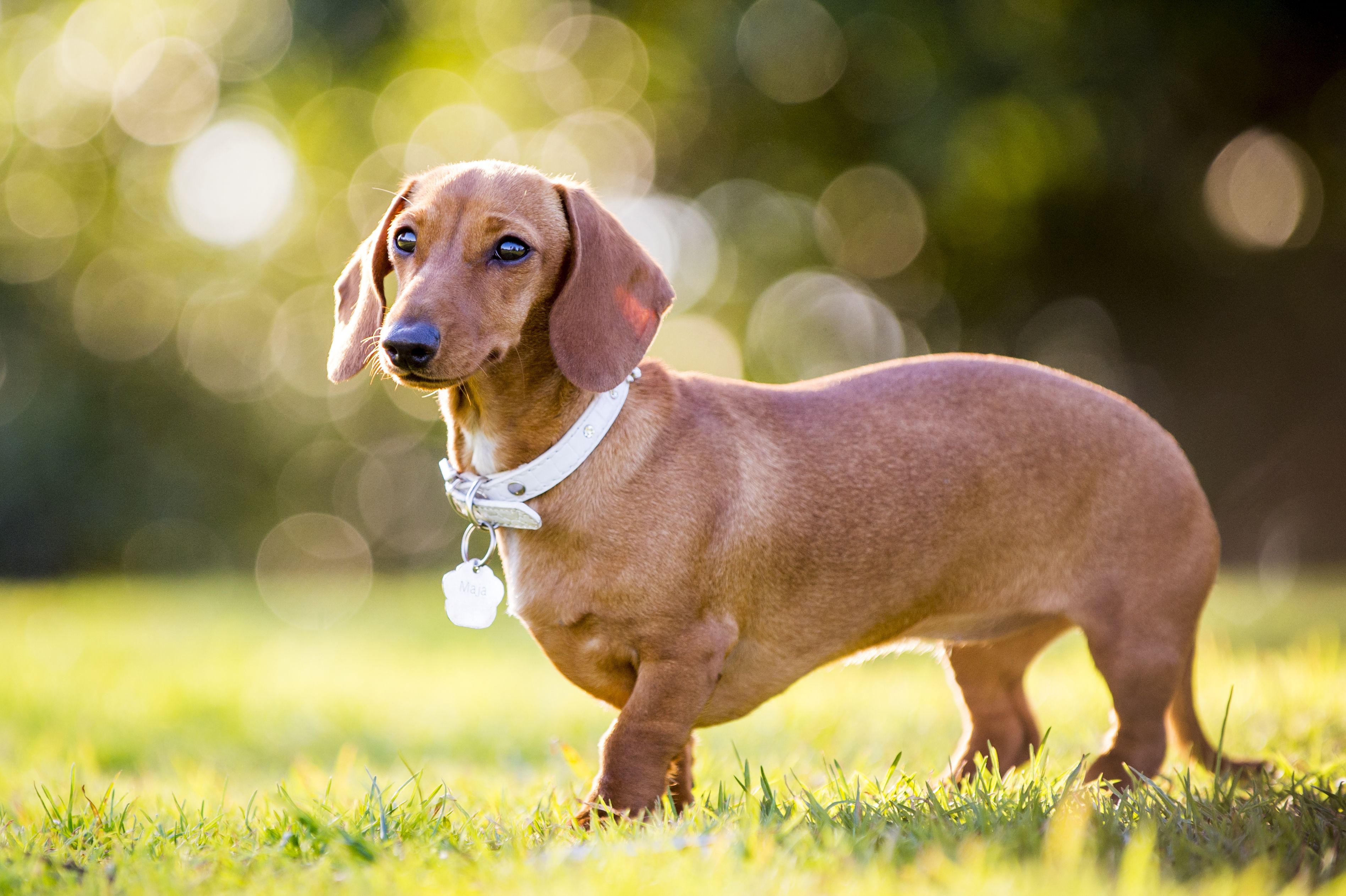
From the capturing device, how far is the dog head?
2736 mm

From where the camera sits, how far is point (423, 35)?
12.1 meters

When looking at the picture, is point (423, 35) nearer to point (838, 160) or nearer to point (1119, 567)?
point (838, 160)

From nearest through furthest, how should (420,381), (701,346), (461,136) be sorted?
1. (420,381)
2. (461,136)
3. (701,346)

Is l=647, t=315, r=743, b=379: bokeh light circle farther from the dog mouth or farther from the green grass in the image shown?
the dog mouth

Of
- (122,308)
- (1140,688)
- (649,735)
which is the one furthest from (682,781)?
(122,308)

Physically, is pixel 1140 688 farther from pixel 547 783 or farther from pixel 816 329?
pixel 816 329

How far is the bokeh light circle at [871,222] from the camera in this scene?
40.2 feet

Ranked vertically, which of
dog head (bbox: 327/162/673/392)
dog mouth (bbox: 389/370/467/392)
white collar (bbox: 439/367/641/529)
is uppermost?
dog head (bbox: 327/162/673/392)

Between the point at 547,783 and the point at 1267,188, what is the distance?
37.9ft

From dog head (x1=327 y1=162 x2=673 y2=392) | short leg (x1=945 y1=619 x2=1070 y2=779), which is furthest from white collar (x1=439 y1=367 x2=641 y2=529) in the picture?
short leg (x1=945 y1=619 x2=1070 y2=779)

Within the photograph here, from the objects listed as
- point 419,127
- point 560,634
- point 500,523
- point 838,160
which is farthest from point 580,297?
point 419,127

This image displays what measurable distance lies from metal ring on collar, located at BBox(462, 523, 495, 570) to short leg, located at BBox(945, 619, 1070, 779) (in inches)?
68.5

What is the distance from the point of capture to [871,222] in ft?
41.2

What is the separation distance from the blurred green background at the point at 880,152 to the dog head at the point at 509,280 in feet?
20.0
